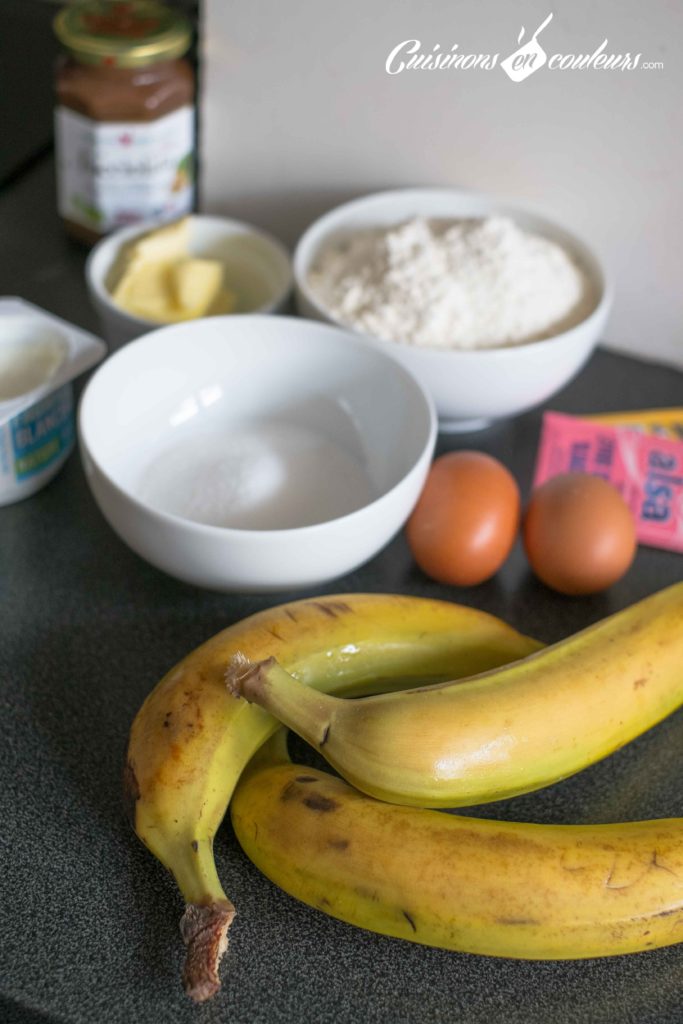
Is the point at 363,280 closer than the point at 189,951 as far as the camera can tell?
No

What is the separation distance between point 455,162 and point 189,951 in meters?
0.84

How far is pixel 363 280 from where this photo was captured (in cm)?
104

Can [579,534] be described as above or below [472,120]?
below

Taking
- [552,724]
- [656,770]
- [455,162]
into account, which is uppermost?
[455,162]

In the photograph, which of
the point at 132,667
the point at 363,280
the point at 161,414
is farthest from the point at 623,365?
the point at 132,667

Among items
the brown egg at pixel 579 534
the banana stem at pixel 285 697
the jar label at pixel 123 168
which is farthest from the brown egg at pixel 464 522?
the jar label at pixel 123 168

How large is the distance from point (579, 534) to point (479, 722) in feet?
0.88

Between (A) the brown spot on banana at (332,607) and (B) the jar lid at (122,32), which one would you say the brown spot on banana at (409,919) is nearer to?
(A) the brown spot on banana at (332,607)

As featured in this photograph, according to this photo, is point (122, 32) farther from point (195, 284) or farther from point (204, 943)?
point (204, 943)

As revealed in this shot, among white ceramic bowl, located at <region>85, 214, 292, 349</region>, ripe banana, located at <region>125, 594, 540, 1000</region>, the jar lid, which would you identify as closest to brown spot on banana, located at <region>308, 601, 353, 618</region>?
→ ripe banana, located at <region>125, 594, 540, 1000</region>

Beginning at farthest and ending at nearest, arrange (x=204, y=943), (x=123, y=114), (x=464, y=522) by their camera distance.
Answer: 1. (x=123, y=114)
2. (x=464, y=522)
3. (x=204, y=943)

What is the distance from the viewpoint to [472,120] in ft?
3.59

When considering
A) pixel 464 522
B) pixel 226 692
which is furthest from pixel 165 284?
pixel 226 692

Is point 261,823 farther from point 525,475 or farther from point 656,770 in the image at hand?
point 525,475
